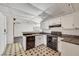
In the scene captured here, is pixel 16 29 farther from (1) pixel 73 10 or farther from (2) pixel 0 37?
(1) pixel 73 10

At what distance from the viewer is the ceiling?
1407 millimetres

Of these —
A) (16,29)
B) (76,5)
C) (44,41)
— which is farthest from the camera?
(44,41)

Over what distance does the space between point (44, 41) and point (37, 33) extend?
187mm

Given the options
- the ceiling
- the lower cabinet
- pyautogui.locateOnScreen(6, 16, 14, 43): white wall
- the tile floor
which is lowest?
the tile floor

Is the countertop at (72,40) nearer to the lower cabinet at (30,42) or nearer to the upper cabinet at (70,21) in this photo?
the upper cabinet at (70,21)

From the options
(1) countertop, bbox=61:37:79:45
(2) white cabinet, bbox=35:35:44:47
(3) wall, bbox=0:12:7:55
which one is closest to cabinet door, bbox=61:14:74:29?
(1) countertop, bbox=61:37:79:45

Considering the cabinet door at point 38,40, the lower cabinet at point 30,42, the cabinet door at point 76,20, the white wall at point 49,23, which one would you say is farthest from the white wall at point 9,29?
the cabinet door at point 76,20

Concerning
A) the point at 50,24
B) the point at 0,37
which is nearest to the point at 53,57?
the point at 50,24

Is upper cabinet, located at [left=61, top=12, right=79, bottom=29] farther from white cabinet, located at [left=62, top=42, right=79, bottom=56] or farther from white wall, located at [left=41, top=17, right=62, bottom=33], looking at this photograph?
white cabinet, located at [left=62, top=42, right=79, bottom=56]

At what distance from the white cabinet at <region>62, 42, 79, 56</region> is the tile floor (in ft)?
0.37

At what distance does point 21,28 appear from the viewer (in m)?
1.50

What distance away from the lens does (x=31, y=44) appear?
1.61m

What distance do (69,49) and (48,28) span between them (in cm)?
47

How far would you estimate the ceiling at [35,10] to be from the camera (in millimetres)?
1407
